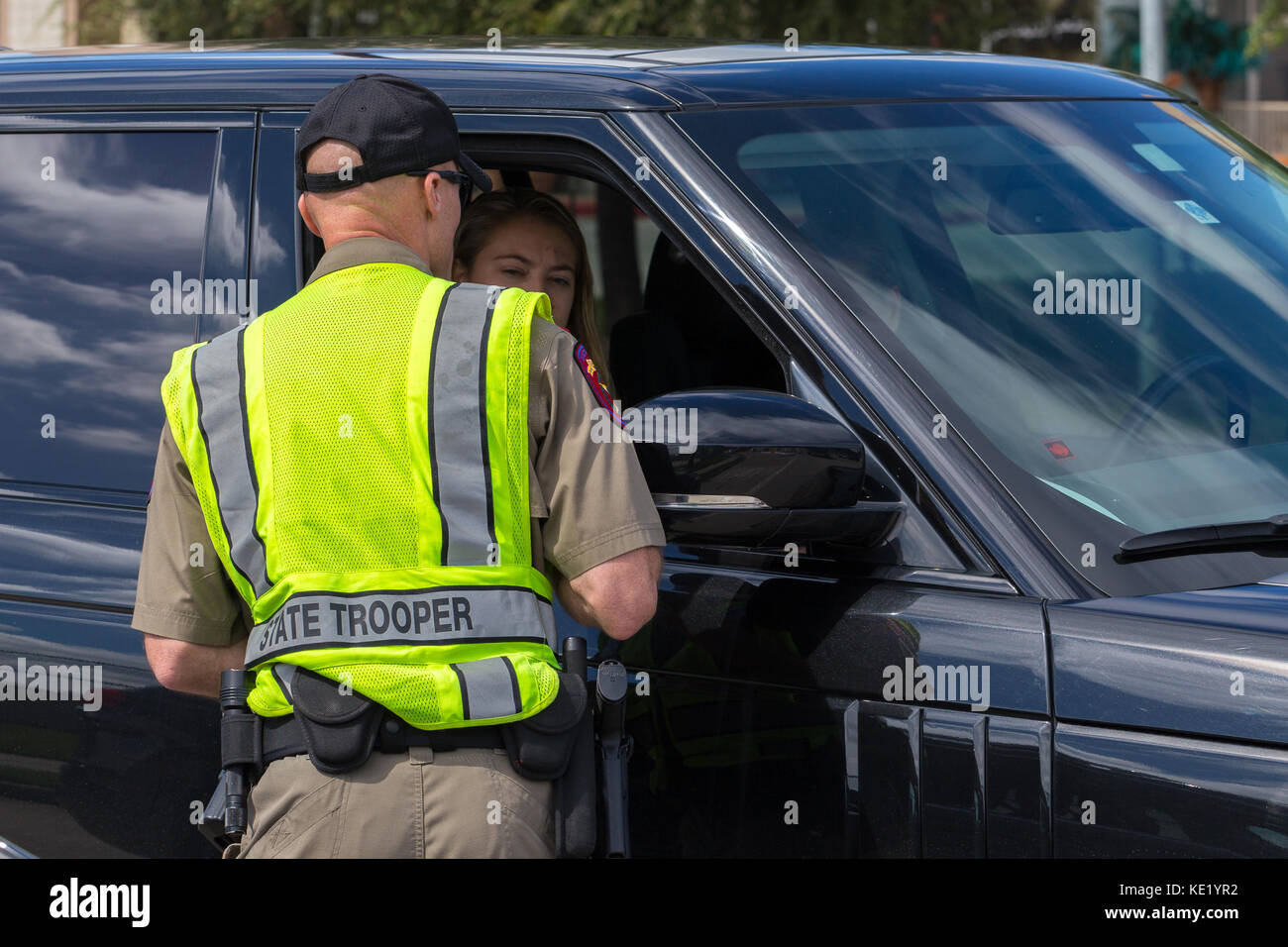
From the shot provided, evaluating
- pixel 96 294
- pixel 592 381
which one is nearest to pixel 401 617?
pixel 592 381

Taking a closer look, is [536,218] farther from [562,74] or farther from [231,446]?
[231,446]

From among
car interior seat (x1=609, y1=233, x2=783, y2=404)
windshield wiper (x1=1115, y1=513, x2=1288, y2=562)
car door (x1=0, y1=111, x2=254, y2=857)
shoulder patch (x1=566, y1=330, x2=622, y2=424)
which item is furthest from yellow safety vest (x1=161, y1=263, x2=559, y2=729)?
car interior seat (x1=609, y1=233, x2=783, y2=404)

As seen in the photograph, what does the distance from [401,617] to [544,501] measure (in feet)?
0.80

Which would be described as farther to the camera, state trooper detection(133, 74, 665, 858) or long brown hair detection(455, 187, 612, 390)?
long brown hair detection(455, 187, 612, 390)

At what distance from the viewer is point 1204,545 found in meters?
2.20

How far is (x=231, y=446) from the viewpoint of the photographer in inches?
83.6

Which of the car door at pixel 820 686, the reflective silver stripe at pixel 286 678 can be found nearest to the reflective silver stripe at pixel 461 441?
the reflective silver stripe at pixel 286 678

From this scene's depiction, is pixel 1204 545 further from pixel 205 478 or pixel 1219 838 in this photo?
pixel 205 478

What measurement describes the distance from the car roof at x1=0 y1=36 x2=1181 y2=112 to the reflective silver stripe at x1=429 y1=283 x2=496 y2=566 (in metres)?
0.64

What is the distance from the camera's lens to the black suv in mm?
2080

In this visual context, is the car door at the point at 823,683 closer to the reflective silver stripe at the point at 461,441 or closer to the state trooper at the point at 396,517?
the state trooper at the point at 396,517

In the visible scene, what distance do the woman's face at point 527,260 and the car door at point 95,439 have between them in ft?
2.71

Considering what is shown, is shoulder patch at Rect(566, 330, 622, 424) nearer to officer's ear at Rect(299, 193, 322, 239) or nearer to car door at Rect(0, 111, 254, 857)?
officer's ear at Rect(299, 193, 322, 239)

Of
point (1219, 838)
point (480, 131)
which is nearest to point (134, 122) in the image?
point (480, 131)
